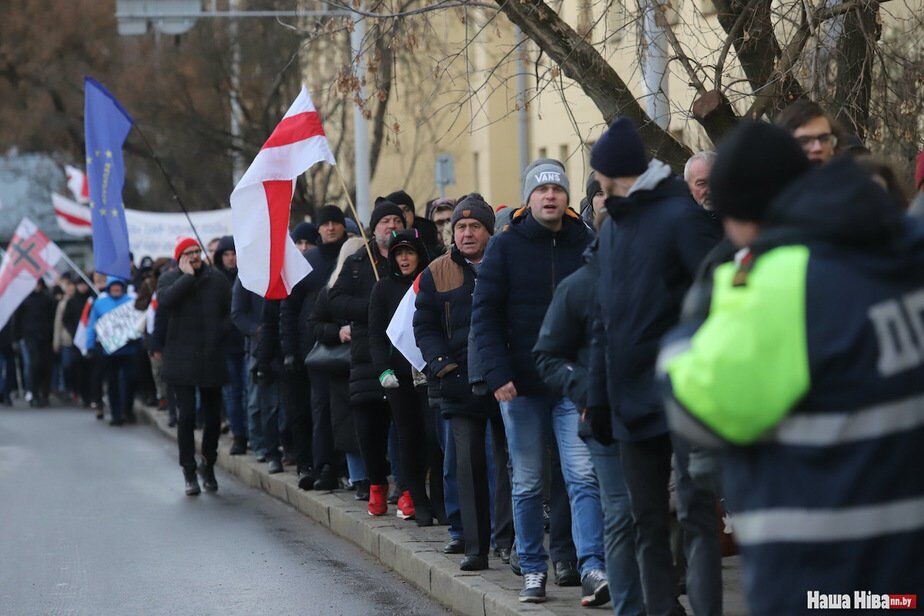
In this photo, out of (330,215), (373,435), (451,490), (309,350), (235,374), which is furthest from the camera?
(235,374)

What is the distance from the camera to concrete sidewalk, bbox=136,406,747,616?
772 centimetres

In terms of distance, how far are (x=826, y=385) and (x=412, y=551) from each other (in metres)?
6.33

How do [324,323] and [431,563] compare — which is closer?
[431,563]

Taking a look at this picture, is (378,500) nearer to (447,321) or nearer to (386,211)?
(386,211)

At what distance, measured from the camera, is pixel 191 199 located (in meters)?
33.4

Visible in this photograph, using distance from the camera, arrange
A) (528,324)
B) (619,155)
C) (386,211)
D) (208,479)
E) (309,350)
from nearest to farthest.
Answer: (619,155) → (528,324) → (386,211) → (309,350) → (208,479)

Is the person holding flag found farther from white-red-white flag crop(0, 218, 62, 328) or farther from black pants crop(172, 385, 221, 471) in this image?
black pants crop(172, 385, 221, 471)

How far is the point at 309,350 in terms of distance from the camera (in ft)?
43.7

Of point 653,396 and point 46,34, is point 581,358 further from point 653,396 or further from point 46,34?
point 46,34

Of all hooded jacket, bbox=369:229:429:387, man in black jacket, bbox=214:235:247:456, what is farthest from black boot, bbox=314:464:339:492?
man in black jacket, bbox=214:235:247:456

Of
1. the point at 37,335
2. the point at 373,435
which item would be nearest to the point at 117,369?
the point at 37,335

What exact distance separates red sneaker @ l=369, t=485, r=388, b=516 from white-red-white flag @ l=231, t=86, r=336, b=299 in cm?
205

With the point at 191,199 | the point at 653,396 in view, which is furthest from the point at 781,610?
the point at 191,199

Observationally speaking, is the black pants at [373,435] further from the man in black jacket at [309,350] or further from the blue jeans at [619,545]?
the blue jeans at [619,545]
